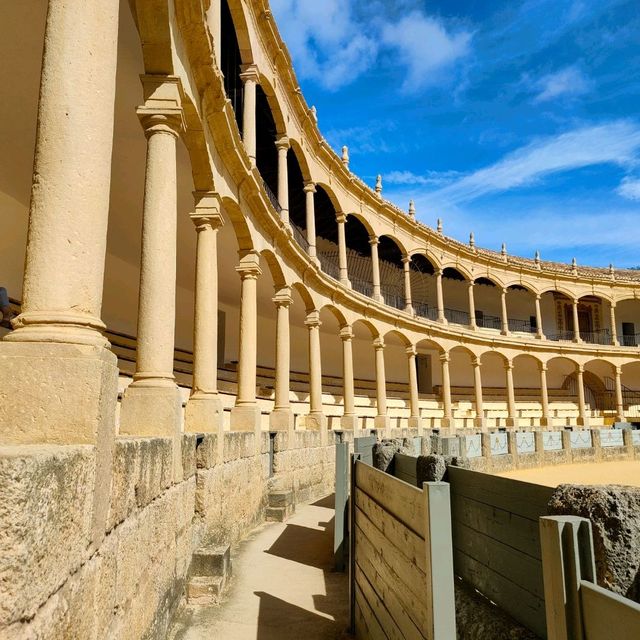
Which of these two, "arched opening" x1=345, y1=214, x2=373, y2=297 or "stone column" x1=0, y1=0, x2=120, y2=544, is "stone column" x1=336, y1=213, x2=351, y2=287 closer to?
"arched opening" x1=345, y1=214, x2=373, y2=297

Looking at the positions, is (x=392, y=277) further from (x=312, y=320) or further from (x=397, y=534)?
(x=397, y=534)

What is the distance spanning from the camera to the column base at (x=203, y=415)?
6.57 meters

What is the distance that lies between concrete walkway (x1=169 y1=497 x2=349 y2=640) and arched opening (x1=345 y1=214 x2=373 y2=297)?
16.8 m

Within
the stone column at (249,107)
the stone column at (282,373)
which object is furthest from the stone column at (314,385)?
the stone column at (249,107)

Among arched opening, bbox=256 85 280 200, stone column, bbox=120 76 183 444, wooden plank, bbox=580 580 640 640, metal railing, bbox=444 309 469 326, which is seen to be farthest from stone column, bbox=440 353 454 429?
wooden plank, bbox=580 580 640 640

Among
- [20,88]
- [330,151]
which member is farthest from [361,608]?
[330,151]

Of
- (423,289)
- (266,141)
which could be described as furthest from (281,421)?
(423,289)

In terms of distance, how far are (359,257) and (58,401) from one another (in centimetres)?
2410

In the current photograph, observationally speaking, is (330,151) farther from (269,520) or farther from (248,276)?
(269,520)

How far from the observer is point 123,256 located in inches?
540

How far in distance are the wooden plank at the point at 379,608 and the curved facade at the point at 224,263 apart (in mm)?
1784

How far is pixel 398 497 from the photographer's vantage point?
2.87 metres

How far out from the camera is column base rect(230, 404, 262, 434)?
8.89 m

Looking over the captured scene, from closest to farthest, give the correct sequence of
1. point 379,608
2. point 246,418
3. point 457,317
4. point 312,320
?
point 379,608, point 246,418, point 312,320, point 457,317
